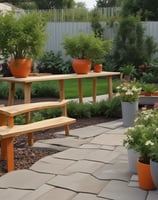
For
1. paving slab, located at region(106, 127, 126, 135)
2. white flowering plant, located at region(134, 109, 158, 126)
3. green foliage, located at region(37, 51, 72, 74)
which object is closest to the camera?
white flowering plant, located at region(134, 109, 158, 126)

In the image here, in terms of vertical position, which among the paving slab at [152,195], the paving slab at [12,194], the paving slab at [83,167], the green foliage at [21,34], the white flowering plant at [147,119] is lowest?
the paving slab at [12,194]

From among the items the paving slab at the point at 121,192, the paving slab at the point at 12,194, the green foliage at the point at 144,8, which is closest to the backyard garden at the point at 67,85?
the paving slab at the point at 121,192

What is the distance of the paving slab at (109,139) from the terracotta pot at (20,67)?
1693mm

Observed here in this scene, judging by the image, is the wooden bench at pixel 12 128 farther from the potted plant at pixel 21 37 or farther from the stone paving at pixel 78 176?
the potted plant at pixel 21 37

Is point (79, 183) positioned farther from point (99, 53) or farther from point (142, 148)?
point (99, 53)

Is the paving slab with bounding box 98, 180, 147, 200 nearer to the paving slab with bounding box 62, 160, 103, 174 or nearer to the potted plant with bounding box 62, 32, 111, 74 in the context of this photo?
the paving slab with bounding box 62, 160, 103, 174

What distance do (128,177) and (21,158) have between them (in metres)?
1.58

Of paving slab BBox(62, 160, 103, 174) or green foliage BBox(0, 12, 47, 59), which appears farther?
green foliage BBox(0, 12, 47, 59)

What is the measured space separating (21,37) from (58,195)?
10.7 ft

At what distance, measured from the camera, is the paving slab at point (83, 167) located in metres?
4.62

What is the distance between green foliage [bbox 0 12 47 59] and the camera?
6.61 m

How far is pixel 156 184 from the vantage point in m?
3.83

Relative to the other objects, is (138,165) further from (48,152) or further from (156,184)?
(48,152)

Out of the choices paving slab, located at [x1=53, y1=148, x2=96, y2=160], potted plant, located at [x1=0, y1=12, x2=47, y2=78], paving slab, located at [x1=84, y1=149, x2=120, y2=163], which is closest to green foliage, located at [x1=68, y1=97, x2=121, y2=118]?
potted plant, located at [x1=0, y1=12, x2=47, y2=78]
